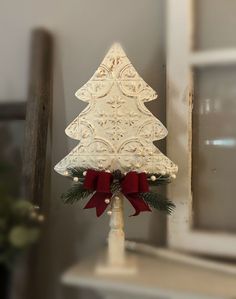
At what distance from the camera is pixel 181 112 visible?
686 mm

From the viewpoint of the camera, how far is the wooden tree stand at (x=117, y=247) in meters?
0.59

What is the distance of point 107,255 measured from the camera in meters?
0.63

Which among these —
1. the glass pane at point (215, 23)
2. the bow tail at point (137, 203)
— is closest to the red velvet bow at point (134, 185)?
the bow tail at point (137, 203)

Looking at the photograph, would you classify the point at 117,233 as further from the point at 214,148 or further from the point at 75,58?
the point at 75,58

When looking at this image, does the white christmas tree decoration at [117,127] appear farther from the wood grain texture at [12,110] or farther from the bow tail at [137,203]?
the wood grain texture at [12,110]

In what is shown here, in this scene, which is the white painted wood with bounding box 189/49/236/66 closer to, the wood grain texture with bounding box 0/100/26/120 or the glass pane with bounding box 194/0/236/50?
the glass pane with bounding box 194/0/236/50

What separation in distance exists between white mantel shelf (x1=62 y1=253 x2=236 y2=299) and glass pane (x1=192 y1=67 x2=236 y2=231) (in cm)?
11

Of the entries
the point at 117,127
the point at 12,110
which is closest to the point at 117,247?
the point at 117,127

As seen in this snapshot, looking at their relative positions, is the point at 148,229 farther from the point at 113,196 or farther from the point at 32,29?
the point at 32,29

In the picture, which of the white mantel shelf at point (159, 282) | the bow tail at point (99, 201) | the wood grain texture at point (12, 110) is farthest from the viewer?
the wood grain texture at point (12, 110)

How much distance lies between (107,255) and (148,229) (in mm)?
117

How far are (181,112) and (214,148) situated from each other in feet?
0.26

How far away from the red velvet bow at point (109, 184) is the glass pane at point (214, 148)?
0.11 meters

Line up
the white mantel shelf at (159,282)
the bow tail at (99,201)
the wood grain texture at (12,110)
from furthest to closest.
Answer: the wood grain texture at (12,110), the bow tail at (99,201), the white mantel shelf at (159,282)
